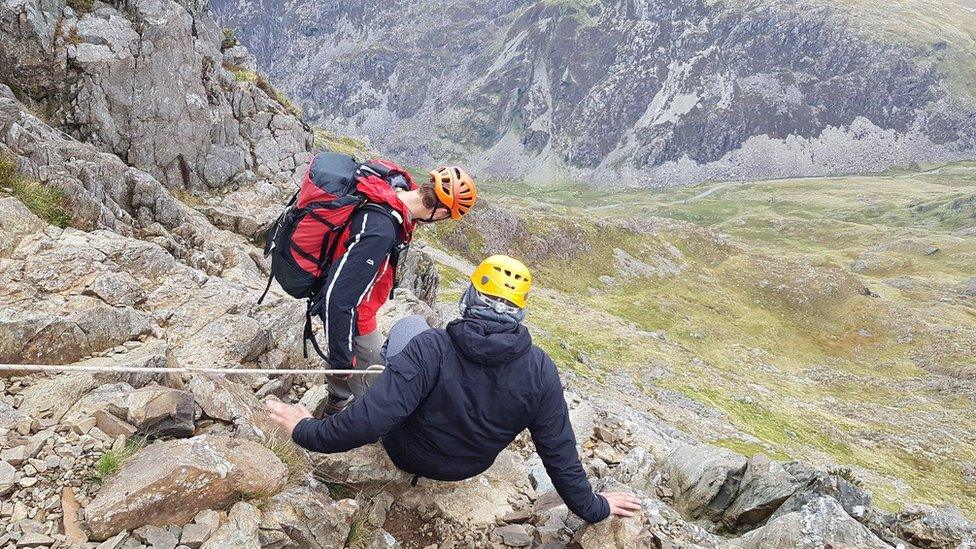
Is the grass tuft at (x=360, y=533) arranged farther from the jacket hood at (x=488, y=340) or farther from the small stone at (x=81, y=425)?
the small stone at (x=81, y=425)

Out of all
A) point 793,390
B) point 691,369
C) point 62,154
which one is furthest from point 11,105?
point 793,390

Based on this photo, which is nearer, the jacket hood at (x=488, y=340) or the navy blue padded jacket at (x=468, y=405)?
the jacket hood at (x=488, y=340)

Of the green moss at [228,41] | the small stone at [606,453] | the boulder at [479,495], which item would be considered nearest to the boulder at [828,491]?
the small stone at [606,453]

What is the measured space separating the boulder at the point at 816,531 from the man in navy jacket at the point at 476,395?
355 centimetres

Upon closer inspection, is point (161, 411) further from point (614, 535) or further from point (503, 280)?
point (614, 535)

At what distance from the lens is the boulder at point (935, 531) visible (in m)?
10.2

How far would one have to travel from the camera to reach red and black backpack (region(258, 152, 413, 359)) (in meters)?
7.73

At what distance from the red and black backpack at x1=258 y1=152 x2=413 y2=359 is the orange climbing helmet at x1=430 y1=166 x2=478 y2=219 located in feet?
2.56

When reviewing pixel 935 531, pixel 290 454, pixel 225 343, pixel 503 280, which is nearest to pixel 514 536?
pixel 290 454

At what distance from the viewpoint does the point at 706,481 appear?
11.4 metres

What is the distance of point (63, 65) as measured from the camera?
81.3 feet

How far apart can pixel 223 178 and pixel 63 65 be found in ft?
27.6

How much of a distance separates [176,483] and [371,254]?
3.62m

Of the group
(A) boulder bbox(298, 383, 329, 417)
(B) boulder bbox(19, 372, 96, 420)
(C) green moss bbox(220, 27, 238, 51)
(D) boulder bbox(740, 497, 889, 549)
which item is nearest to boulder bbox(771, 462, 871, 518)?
(D) boulder bbox(740, 497, 889, 549)
